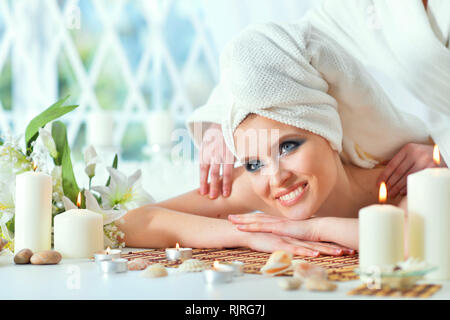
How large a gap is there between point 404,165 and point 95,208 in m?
0.71

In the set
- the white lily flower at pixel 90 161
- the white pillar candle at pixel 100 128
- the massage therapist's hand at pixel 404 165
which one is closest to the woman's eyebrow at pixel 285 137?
the massage therapist's hand at pixel 404 165

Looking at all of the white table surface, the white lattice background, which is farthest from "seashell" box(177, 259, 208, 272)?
the white lattice background

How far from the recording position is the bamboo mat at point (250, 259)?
922 millimetres

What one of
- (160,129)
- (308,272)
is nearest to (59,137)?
(308,272)

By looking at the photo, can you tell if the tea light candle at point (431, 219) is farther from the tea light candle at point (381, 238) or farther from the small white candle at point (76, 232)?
the small white candle at point (76, 232)

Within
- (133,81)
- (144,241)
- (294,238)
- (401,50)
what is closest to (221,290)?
(294,238)

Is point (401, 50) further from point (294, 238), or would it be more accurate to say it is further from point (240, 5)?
point (240, 5)

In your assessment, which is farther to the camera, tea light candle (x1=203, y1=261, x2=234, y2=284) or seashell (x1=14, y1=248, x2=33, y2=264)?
seashell (x1=14, y1=248, x2=33, y2=264)

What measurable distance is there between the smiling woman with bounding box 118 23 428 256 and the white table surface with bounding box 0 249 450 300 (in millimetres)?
299

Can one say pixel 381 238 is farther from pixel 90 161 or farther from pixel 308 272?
pixel 90 161

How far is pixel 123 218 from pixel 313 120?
480 millimetres

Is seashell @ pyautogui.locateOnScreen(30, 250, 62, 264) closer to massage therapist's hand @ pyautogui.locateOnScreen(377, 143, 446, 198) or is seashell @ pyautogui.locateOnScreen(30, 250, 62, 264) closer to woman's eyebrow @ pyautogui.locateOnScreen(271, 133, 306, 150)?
woman's eyebrow @ pyautogui.locateOnScreen(271, 133, 306, 150)

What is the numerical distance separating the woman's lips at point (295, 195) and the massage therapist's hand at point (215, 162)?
0.28 m

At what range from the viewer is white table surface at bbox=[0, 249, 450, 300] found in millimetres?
763
